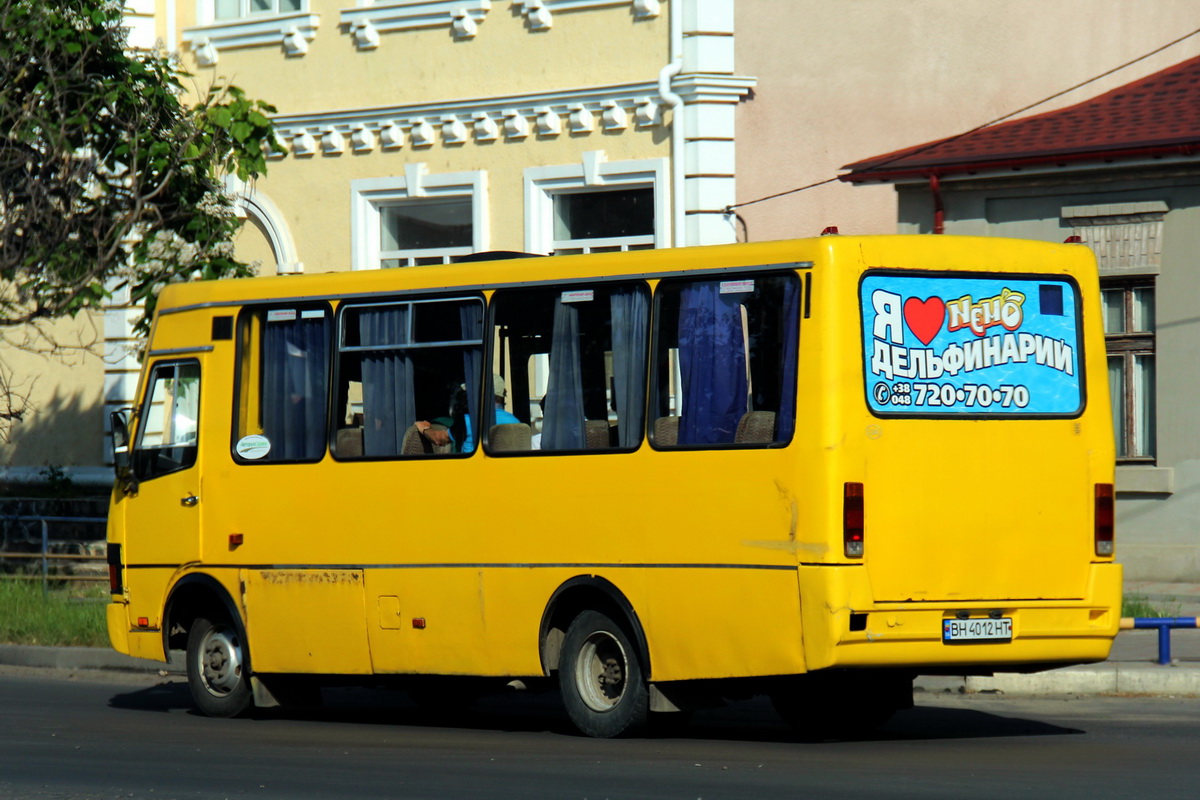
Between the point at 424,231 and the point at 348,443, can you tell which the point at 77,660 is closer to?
the point at 348,443

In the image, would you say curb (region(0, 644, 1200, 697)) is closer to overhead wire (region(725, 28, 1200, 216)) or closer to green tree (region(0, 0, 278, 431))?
→ green tree (region(0, 0, 278, 431))

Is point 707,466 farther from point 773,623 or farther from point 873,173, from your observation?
point 873,173

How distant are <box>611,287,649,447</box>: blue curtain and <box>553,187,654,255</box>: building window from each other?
33.6 ft

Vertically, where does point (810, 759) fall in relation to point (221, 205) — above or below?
below

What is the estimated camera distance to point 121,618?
1377 cm

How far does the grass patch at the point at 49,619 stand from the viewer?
17.3 metres

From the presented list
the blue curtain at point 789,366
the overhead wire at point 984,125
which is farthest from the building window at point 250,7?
the blue curtain at point 789,366

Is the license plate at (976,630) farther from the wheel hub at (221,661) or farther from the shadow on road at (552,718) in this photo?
the wheel hub at (221,661)

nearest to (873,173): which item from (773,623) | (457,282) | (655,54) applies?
(655,54)

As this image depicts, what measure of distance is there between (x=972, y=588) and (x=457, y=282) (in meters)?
3.51

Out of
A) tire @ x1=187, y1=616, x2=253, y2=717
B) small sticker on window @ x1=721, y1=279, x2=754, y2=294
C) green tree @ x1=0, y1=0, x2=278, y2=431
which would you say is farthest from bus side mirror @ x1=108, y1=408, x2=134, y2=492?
green tree @ x1=0, y1=0, x2=278, y2=431

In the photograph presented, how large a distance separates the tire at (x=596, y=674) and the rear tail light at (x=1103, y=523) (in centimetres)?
252

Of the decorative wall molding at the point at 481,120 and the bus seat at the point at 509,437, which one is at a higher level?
the decorative wall molding at the point at 481,120

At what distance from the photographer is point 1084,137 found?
20.4m
